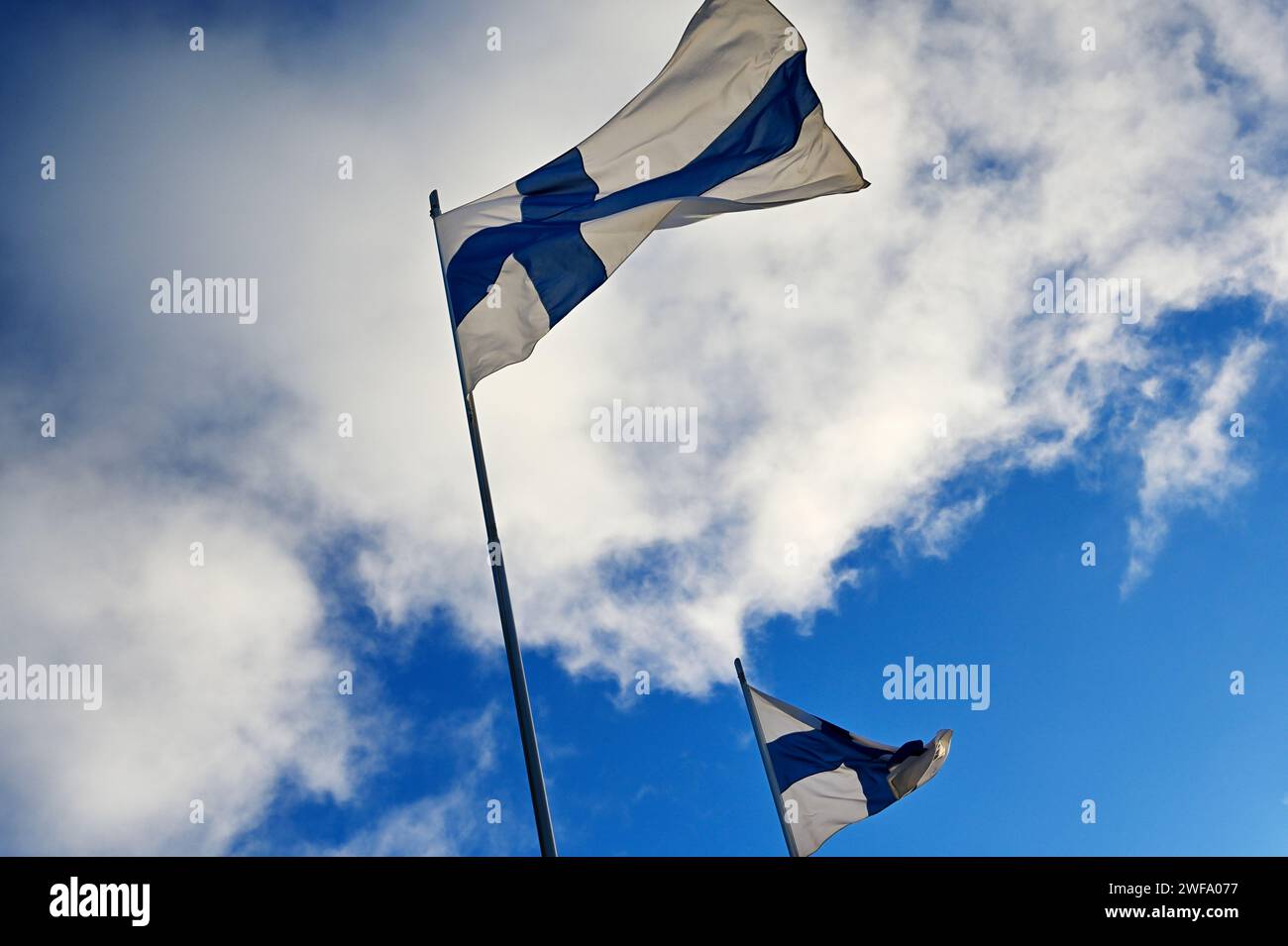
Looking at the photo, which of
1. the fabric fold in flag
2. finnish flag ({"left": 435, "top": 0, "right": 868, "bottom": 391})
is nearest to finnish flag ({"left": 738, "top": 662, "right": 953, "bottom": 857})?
the fabric fold in flag

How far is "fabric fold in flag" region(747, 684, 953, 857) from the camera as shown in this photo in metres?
16.4

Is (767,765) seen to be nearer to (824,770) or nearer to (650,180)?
(824,770)

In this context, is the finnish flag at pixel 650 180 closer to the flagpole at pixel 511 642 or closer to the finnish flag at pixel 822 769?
the flagpole at pixel 511 642

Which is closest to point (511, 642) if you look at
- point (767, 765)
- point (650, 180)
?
point (650, 180)

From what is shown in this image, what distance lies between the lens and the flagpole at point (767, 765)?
15.7 metres

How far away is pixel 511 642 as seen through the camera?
8.55 meters

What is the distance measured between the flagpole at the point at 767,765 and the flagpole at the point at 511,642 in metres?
8.33

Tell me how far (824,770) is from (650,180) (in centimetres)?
1040

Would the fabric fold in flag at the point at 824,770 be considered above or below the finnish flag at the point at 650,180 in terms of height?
below

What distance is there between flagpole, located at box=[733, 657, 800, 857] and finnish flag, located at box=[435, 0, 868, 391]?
8573 mm

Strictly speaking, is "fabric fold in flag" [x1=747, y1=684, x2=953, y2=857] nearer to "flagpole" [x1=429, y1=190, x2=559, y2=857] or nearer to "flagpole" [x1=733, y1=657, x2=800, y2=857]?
"flagpole" [x1=733, y1=657, x2=800, y2=857]

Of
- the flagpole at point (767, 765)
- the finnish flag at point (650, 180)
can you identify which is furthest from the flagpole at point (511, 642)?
the flagpole at point (767, 765)
